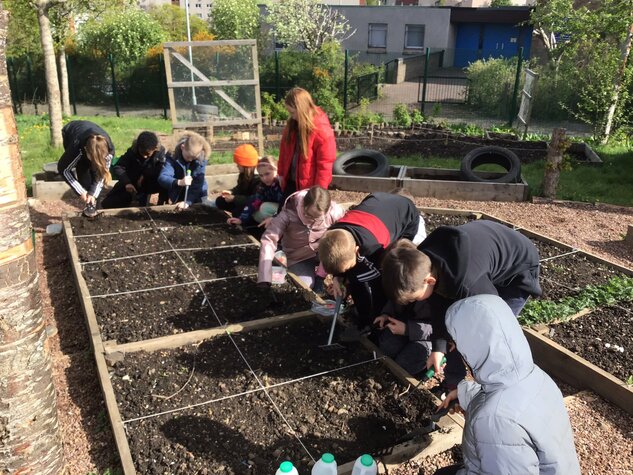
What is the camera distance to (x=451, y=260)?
2.75m

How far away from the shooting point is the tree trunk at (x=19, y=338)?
177 centimetres

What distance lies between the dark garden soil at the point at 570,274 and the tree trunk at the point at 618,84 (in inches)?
281

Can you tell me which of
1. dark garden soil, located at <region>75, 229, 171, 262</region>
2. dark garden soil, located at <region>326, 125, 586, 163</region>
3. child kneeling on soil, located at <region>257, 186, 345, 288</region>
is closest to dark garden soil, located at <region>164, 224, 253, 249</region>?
dark garden soil, located at <region>75, 229, 171, 262</region>

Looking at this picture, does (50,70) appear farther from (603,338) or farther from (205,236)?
(603,338)

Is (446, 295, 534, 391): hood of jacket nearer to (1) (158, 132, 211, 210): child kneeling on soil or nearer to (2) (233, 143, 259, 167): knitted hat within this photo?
(2) (233, 143, 259, 167): knitted hat

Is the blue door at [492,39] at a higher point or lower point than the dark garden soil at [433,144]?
higher

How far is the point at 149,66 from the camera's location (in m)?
18.3

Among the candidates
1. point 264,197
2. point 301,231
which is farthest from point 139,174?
point 301,231

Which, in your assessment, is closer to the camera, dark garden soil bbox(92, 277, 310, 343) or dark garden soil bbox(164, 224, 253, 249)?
dark garden soil bbox(92, 277, 310, 343)

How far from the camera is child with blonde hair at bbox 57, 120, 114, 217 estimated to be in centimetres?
537

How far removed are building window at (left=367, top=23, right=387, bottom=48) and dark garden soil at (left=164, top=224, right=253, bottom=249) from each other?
25.3m

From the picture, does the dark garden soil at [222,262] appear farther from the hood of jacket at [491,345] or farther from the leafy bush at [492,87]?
the leafy bush at [492,87]

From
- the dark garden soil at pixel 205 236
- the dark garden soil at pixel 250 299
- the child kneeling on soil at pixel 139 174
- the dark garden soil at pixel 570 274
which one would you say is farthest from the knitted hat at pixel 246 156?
the dark garden soil at pixel 570 274

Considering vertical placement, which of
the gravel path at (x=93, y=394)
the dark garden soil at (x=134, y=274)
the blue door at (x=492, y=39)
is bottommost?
the gravel path at (x=93, y=394)
